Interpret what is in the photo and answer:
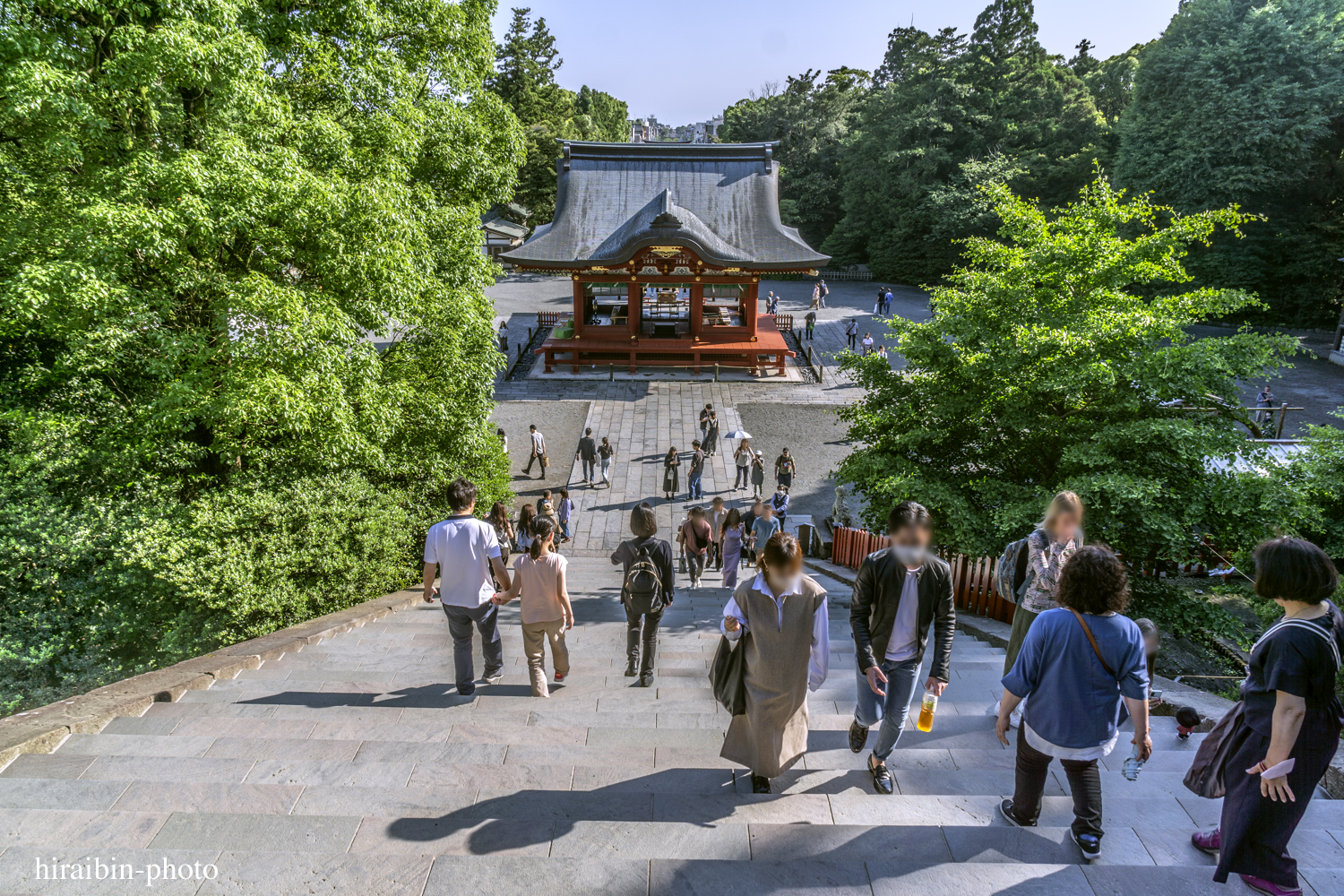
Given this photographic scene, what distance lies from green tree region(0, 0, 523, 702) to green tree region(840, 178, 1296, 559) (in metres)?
5.86

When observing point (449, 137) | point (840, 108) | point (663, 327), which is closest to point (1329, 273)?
point (663, 327)

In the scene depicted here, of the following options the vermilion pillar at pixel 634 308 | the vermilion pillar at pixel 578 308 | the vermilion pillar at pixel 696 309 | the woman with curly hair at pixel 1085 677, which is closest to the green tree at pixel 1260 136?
the vermilion pillar at pixel 696 309

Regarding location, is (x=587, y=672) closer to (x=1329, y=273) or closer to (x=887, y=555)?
(x=887, y=555)

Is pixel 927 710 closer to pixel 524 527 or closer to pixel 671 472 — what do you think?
pixel 524 527

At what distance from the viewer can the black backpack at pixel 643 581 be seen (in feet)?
16.3

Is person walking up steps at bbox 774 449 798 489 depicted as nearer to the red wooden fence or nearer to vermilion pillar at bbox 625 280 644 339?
the red wooden fence

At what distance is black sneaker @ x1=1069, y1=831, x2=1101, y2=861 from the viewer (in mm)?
2951

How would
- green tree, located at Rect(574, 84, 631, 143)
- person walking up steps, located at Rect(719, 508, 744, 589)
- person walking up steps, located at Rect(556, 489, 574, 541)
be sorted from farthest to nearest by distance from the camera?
green tree, located at Rect(574, 84, 631, 143)
person walking up steps, located at Rect(556, 489, 574, 541)
person walking up steps, located at Rect(719, 508, 744, 589)

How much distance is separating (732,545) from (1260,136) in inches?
1129

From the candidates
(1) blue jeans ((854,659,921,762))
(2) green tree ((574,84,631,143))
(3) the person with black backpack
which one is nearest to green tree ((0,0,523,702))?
(3) the person with black backpack

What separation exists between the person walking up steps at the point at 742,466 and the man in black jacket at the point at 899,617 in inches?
407

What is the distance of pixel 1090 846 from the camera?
9.70 ft

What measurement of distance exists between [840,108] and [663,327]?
3006 centimetres

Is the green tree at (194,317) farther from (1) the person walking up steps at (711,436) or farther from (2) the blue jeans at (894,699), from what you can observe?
(1) the person walking up steps at (711,436)
